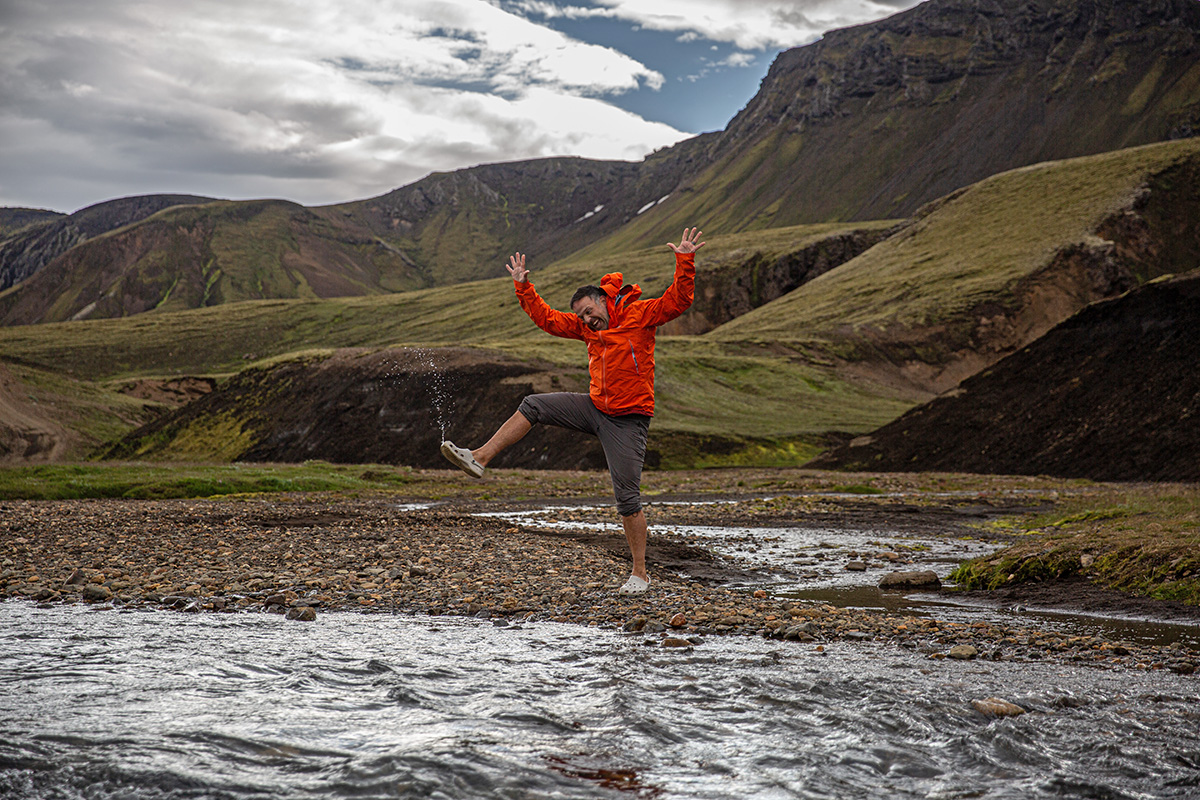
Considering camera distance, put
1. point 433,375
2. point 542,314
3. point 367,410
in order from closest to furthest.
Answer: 1. point 542,314
2. point 367,410
3. point 433,375

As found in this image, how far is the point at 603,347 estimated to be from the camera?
37.6 ft

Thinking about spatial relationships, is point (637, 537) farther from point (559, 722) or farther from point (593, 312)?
point (559, 722)

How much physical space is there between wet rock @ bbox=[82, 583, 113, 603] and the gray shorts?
6.19 m

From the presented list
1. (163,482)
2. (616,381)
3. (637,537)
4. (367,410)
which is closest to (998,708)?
(637,537)

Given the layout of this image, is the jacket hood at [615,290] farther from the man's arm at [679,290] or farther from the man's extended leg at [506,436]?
the man's extended leg at [506,436]

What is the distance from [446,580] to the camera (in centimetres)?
1366

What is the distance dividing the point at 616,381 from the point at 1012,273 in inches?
4349

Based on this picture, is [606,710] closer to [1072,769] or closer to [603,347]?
[1072,769]

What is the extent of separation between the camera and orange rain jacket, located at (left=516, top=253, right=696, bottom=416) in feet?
37.0

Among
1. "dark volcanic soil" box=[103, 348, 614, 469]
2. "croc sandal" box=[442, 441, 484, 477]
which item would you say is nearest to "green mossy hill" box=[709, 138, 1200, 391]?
"dark volcanic soil" box=[103, 348, 614, 469]

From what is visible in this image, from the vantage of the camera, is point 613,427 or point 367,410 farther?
point 367,410

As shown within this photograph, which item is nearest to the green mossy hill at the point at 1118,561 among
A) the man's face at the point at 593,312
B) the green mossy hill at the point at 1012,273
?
the man's face at the point at 593,312

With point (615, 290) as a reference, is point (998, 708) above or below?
below

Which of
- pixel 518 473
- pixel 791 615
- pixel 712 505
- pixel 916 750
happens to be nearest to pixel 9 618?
pixel 791 615
